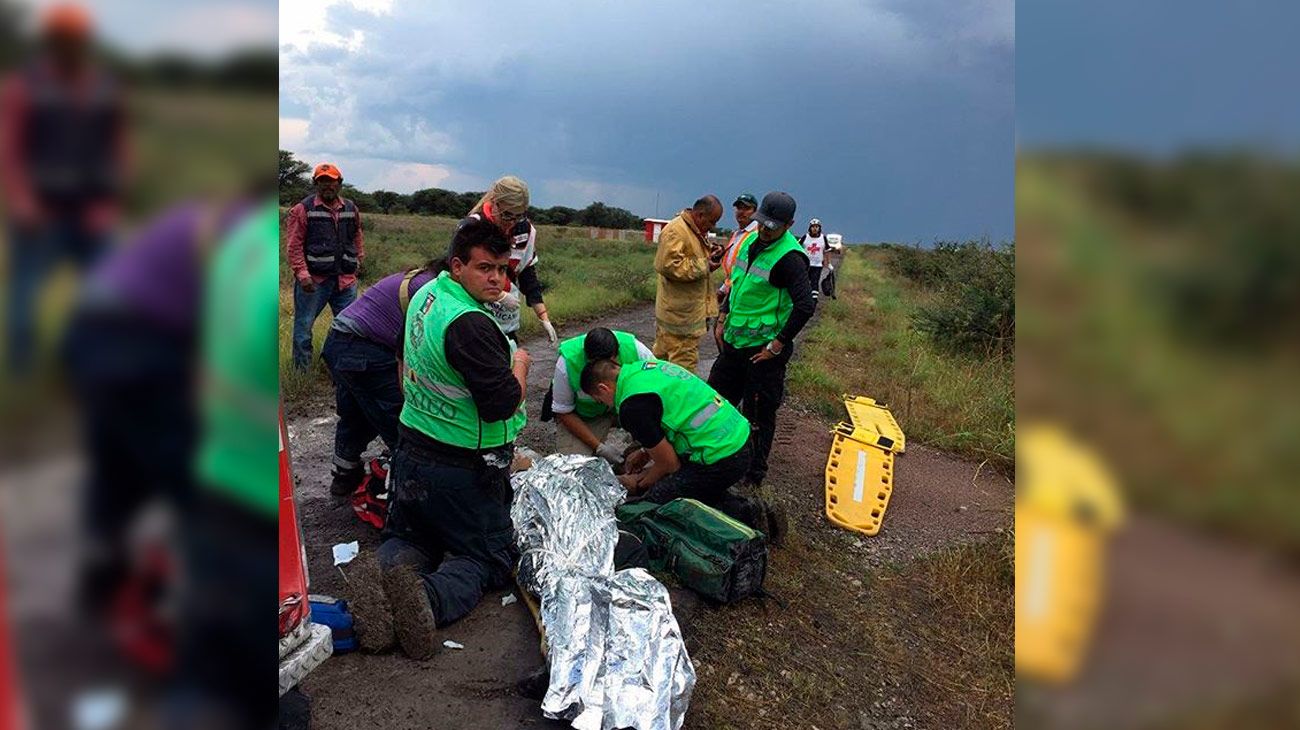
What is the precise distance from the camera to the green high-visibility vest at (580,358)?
174 inches

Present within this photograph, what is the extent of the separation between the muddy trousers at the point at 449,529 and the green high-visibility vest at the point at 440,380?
0.39 feet

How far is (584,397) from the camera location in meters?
4.66

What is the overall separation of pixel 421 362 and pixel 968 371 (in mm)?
8665

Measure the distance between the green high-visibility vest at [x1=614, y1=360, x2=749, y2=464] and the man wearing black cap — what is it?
2.72 ft

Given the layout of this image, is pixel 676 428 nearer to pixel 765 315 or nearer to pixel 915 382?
pixel 765 315

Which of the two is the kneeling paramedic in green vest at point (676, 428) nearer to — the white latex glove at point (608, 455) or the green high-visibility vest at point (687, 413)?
the green high-visibility vest at point (687, 413)

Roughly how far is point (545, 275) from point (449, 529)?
58.2 ft

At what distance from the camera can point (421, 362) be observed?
3273mm

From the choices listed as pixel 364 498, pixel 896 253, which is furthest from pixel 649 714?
pixel 896 253

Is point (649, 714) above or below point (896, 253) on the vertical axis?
below
